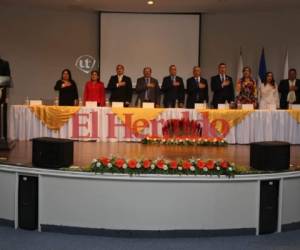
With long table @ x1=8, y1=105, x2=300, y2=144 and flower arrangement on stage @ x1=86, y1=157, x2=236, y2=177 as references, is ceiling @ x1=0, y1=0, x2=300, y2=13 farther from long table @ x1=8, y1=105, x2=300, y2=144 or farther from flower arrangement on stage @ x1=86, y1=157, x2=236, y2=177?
flower arrangement on stage @ x1=86, y1=157, x2=236, y2=177

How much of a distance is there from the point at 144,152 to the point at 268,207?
243 cm

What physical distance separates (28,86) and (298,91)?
18.8ft

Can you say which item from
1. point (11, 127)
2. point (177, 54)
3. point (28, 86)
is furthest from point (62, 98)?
point (177, 54)

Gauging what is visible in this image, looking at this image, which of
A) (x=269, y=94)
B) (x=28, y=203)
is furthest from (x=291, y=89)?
(x=28, y=203)

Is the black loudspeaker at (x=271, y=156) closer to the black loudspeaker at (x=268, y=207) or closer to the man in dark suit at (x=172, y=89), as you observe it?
the black loudspeaker at (x=268, y=207)

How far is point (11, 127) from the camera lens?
318 inches

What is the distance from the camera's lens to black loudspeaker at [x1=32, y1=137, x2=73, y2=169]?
4.43 metres

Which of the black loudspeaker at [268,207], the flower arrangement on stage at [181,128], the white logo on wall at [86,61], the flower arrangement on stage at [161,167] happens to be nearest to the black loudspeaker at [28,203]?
the flower arrangement on stage at [161,167]

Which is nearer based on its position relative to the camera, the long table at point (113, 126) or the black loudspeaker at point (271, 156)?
the black loudspeaker at point (271, 156)

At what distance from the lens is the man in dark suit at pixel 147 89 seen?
340 inches

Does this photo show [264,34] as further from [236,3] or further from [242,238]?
[242,238]

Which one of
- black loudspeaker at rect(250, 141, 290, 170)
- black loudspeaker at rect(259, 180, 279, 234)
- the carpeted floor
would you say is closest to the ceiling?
black loudspeaker at rect(250, 141, 290, 170)

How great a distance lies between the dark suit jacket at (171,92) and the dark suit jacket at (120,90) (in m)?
0.64

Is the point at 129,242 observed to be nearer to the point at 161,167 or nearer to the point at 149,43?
the point at 161,167
